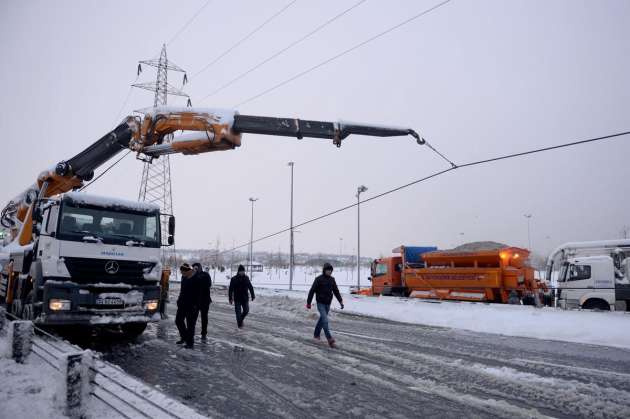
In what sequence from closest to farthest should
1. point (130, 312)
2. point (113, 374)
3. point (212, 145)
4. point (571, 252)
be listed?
point (113, 374), point (130, 312), point (212, 145), point (571, 252)

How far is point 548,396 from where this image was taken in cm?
561

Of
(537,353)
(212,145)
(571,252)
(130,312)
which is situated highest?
(212,145)

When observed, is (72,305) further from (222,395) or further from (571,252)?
(571,252)

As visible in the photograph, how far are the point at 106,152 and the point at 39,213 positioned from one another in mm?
2633

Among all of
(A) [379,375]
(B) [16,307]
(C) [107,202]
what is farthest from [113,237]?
(A) [379,375]

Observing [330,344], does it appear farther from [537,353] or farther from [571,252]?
[571,252]

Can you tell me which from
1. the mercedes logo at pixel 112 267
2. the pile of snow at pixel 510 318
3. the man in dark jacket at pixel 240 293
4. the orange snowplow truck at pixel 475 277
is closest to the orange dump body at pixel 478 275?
the orange snowplow truck at pixel 475 277

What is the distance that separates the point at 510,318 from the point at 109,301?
39.4ft

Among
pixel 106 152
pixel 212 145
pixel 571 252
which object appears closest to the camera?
pixel 212 145

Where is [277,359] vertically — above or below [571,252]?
below

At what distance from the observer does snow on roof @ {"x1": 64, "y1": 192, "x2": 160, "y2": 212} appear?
8.96 metres

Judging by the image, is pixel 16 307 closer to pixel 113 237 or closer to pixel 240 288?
pixel 113 237

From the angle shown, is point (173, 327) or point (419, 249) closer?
point (173, 327)

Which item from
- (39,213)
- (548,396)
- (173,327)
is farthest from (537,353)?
(39,213)
